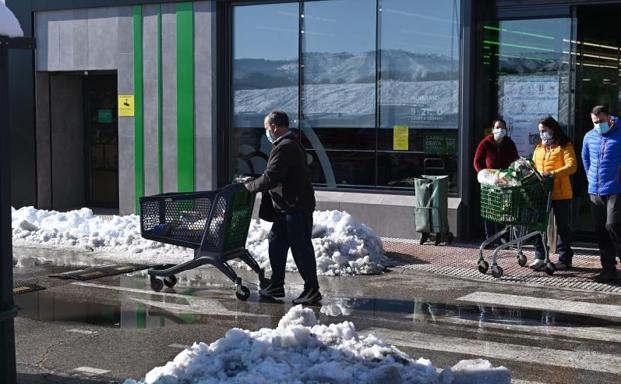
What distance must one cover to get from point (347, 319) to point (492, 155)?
15.5 ft

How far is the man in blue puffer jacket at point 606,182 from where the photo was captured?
10.7m

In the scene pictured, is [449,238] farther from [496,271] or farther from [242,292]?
[242,292]

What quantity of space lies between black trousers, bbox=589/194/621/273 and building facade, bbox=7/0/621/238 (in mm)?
3061

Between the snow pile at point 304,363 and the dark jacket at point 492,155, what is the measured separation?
6586 millimetres

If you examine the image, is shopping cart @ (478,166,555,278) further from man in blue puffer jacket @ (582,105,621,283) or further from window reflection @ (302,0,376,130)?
window reflection @ (302,0,376,130)

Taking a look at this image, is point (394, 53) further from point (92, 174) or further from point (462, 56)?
point (92, 174)

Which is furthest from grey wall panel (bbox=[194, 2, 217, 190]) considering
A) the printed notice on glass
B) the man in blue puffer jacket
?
the man in blue puffer jacket

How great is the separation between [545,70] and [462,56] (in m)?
1.25

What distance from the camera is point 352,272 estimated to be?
11.6 metres

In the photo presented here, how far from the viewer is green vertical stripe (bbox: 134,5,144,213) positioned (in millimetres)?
16578

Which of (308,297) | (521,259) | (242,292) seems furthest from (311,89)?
(308,297)

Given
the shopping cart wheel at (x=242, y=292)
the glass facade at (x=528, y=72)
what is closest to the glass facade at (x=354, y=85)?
the glass facade at (x=528, y=72)

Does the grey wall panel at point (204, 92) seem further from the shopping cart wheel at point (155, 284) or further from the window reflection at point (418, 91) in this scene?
the shopping cart wheel at point (155, 284)

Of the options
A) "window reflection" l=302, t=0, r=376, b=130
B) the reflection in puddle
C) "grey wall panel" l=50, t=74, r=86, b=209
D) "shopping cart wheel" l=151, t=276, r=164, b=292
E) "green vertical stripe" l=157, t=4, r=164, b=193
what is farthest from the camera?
"grey wall panel" l=50, t=74, r=86, b=209
